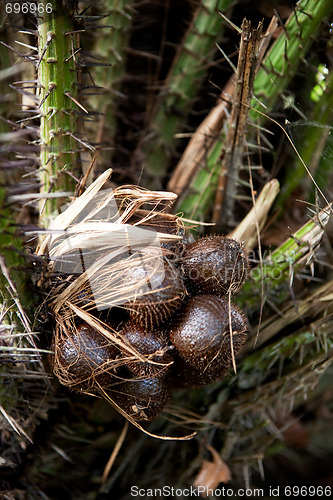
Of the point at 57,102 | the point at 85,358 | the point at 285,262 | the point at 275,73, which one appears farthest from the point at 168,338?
the point at 275,73

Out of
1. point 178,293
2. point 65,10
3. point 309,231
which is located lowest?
point 178,293

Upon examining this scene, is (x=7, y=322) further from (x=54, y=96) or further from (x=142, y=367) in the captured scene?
(x=54, y=96)

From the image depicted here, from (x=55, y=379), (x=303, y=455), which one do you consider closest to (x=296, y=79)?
(x=55, y=379)

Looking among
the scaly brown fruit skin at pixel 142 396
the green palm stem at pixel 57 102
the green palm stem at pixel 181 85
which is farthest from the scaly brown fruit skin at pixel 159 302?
the green palm stem at pixel 181 85

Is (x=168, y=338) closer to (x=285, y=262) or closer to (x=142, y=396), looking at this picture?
(x=142, y=396)

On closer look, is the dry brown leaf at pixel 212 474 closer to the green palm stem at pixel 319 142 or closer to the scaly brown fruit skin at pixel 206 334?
the scaly brown fruit skin at pixel 206 334

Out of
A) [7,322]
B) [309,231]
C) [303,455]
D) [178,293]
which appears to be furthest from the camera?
[303,455]
